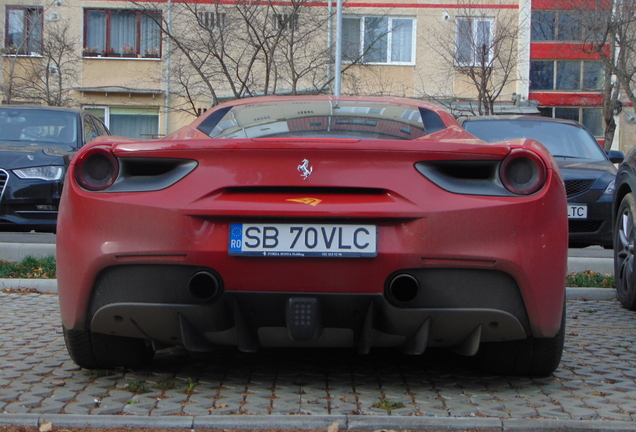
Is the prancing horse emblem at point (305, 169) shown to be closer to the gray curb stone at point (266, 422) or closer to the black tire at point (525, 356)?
the gray curb stone at point (266, 422)

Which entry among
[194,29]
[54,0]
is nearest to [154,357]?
→ [194,29]

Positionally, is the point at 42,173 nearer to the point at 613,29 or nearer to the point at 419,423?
the point at 419,423

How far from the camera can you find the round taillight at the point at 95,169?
3434 millimetres

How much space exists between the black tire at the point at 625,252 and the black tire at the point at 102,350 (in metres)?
3.55

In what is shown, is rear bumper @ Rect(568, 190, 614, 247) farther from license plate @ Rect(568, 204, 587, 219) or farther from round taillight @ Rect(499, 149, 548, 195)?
round taillight @ Rect(499, 149, 548, 195)

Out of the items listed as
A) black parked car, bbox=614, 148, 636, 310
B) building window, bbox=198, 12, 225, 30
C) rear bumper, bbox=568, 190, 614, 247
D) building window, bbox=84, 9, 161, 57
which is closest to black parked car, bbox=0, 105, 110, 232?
rear bumper, bbox=568, 190, 614, 247

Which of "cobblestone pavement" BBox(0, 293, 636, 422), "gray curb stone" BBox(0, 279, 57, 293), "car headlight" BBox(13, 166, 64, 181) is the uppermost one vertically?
"car headlight" BBox(13, 166, 64, 181)

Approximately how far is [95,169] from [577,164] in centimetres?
669

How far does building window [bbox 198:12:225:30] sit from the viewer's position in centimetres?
1764

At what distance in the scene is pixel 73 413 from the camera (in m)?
3.23

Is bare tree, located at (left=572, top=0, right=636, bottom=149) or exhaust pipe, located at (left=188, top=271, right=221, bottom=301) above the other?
bare tree, located at (left=572, top=0, right=636, bottom=149)

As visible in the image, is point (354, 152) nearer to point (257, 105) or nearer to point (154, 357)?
point (257, 105)

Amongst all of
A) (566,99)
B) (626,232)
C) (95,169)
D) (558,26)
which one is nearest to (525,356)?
(95,169)

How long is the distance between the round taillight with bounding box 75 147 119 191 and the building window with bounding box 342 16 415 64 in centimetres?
2340
